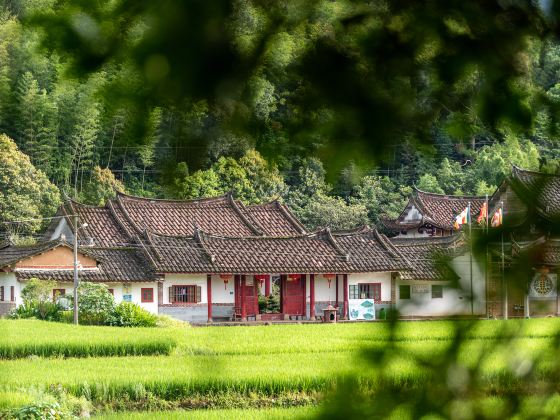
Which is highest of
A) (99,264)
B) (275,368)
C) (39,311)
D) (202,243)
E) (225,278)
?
(202,243)

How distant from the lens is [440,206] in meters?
32.4

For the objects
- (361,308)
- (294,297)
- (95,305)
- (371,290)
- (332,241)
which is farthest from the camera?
(371,290)

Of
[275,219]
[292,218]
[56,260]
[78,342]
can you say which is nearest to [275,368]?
[78,342]

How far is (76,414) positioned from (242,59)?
929cm

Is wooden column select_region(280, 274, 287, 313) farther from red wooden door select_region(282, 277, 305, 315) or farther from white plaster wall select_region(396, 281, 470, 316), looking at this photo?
white plaster wall select_region(396, 281, 470, 316)

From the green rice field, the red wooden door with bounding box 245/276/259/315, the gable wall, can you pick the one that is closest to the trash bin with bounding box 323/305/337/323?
the red wooden door with bounding box 245/276/259/315

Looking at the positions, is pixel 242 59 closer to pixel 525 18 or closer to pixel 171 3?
pixel 171 3

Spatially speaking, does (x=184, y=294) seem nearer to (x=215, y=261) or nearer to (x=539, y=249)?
(x=215, y=261)

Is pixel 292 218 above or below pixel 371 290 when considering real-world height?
above

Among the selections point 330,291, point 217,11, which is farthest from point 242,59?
point 330,291

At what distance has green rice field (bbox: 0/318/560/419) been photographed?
1.92m

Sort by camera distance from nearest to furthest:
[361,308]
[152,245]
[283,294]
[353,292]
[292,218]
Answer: [152,245]
[283,294]
[361,308]
[353,292]
[292,218]

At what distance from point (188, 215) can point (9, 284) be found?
5798 mm

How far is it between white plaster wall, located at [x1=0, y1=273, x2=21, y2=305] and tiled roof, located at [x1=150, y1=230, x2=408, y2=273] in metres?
3.21
